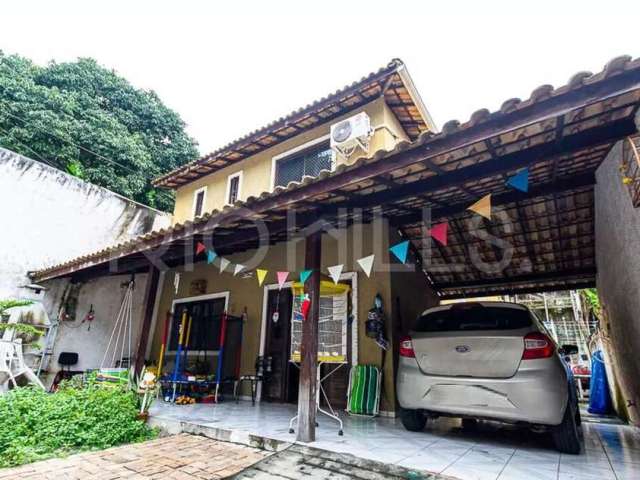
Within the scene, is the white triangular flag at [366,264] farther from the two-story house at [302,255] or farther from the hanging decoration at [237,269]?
the hanging decoration at [237,269]

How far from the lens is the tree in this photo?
44.7 feet

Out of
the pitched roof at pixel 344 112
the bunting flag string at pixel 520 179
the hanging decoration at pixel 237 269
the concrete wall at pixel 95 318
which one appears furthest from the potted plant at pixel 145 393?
the pitched roof at pixel 344 112

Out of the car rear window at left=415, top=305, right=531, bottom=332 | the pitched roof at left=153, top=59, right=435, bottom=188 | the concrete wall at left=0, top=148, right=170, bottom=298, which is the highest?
the pitched roof at left=153, top=59, right=435, bottom=188

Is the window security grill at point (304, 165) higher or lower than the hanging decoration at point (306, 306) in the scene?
higher

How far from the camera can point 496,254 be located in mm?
5703

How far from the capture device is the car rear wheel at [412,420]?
3.70 m

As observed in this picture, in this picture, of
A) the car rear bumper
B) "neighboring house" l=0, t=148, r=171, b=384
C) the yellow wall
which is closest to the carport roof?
"neighboring house" l=0, t=148, r=171, b=384

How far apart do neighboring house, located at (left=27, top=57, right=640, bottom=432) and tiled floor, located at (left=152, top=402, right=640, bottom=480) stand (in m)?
0.65

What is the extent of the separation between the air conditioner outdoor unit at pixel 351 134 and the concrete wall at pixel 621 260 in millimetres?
3589

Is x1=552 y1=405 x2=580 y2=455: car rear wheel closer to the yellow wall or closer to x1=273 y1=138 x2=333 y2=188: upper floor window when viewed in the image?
the yellow wall

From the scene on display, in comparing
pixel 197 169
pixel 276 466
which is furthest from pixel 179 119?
pixel 276 466

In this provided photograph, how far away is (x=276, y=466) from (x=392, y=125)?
613 centimetres

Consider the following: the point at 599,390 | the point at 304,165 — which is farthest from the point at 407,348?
the point at 599,390

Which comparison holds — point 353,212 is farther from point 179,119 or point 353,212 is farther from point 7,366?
point 179,119
